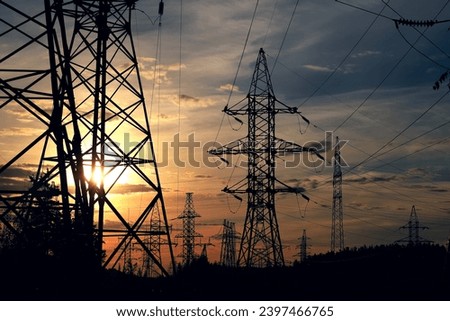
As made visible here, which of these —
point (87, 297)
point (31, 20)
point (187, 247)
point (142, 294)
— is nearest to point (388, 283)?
point (142, 294)

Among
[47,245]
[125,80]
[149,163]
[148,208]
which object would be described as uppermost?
[125,80]

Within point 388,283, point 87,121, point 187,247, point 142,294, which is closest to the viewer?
point 142,294

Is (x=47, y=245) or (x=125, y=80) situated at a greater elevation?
(x=125, y=80)

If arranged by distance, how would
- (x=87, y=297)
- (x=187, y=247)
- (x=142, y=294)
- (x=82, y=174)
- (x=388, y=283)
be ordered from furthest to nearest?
(x=187, y=247), (x=388, y=283), (x=82, y=174), (x=142, y=294), (x=87, y=297)

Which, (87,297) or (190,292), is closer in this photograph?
(87,297)

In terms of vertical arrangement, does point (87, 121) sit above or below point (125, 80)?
below
